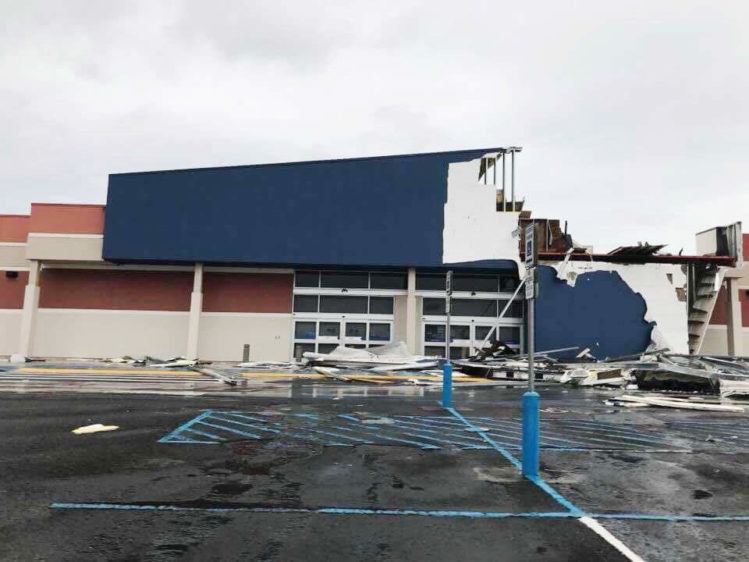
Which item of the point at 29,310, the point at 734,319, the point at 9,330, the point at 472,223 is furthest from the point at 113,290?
the point at 734,319

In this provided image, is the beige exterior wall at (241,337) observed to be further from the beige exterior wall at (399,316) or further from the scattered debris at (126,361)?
the beige exterior wall at (399,316)

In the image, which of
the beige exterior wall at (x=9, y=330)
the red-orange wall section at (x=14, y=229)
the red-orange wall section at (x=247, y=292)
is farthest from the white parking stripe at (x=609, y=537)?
the red-orange wall section at (x=14, y=229)

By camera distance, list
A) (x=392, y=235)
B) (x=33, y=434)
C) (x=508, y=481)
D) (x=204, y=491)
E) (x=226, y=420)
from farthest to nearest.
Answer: (x=392, y=235), (x=226, y=420), (x=33, y=434), (x=508, y=481), (x=204, y=491)

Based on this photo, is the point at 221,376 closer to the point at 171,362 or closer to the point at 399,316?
the point at 171,362

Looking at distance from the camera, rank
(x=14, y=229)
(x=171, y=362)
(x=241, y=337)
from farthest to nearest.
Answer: (x=14, y=229) → (x=241, y=337) → (x=171, y=362)

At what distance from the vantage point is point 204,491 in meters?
6.33

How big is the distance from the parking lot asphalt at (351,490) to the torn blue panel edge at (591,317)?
17238mm

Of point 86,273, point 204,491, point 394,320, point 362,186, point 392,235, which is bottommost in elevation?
point 204,491

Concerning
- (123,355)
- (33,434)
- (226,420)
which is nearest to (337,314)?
(123,355)

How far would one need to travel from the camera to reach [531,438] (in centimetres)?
722

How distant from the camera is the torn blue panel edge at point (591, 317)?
29250 millimetres

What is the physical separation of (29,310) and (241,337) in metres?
11.4

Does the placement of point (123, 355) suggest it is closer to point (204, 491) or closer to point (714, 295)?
point (204, 491)

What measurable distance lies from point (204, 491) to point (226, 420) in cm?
513
